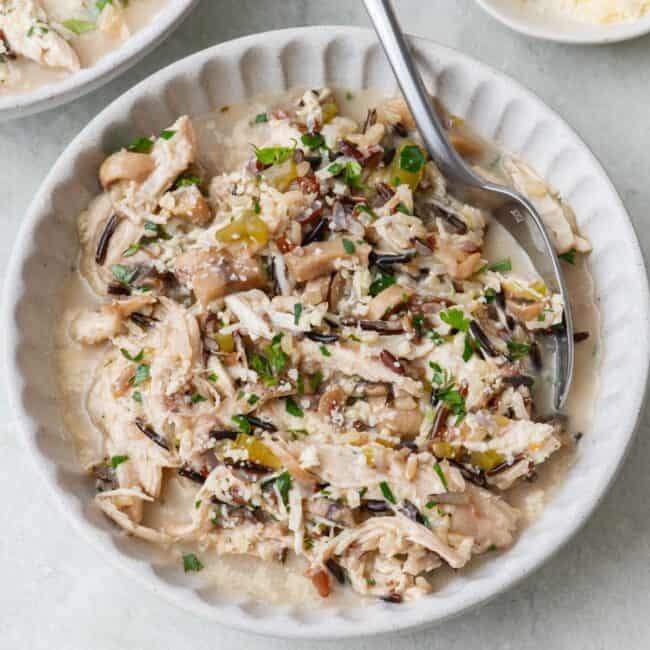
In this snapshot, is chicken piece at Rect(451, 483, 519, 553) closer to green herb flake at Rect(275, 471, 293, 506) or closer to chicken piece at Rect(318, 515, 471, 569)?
chicken piece at Rect(318, 515, 471, 569)

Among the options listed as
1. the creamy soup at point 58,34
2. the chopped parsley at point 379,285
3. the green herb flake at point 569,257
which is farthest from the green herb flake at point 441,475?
the creamy soup at point 58,34

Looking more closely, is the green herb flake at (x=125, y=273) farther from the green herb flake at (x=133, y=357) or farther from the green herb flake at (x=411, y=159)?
the green herb flake at (x=411, y=159)

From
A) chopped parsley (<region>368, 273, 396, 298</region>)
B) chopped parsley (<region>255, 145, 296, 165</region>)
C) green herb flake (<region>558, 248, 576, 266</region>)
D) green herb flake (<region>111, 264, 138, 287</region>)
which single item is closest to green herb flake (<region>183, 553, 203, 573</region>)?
green herb flake (<region>111, 264, 138, 287</region>)

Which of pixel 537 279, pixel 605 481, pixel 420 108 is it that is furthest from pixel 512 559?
pixel 420 108

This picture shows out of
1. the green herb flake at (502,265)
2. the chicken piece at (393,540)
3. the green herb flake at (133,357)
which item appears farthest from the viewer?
the green herb flake at (502,265)

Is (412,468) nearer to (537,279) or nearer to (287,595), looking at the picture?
(287,595)

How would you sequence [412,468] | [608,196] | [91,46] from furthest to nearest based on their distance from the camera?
[91,46] → [608,196] → [412,468]
